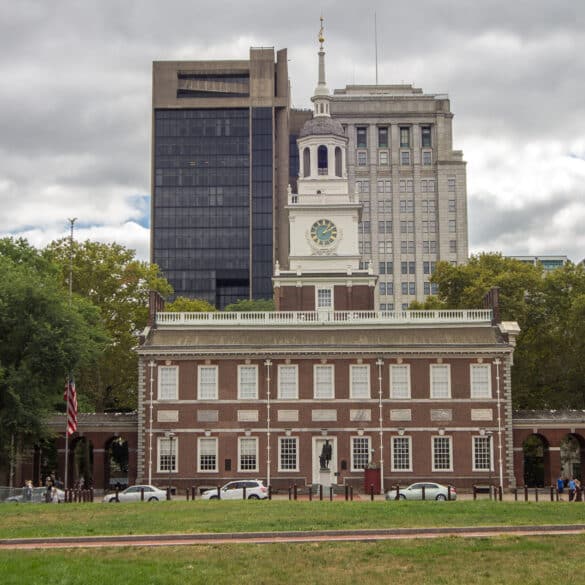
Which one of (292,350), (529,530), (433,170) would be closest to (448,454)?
(292,350)

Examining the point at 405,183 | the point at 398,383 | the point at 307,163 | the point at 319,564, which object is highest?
the point at 405,183

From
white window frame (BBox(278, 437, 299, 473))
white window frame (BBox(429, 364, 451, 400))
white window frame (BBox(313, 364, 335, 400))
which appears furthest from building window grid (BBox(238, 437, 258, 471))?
white window frame (BBox(429, 364, 451, 400))

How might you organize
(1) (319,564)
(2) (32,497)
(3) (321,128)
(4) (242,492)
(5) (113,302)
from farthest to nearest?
(5) (113,302) < (3) (321,128) < (4) (242,492) < (2) (32,497) < (1) (319,564)

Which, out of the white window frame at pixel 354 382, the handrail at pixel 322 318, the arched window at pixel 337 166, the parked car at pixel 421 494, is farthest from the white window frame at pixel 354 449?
the arched window at pixel 337 166

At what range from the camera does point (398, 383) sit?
65.0 metres

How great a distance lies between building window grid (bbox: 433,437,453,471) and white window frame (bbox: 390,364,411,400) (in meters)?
3.10

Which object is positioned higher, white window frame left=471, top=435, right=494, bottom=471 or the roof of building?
the roof of building

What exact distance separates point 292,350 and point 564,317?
81.7 feet

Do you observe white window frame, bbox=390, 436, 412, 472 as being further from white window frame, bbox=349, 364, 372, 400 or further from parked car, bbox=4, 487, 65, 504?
parked car, bbox=4, 487, 65, 504

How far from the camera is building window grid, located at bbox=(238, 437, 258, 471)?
64375 mm

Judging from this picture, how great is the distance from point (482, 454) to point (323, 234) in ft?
69.4

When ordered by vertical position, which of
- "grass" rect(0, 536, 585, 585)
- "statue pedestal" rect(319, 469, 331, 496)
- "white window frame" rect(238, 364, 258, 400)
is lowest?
"grass" rect(0, 536, 585, 585)

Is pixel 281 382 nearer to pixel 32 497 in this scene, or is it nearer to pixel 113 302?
pixel 32 497

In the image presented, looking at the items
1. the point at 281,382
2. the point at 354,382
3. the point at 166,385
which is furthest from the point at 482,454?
the point at 166,385
